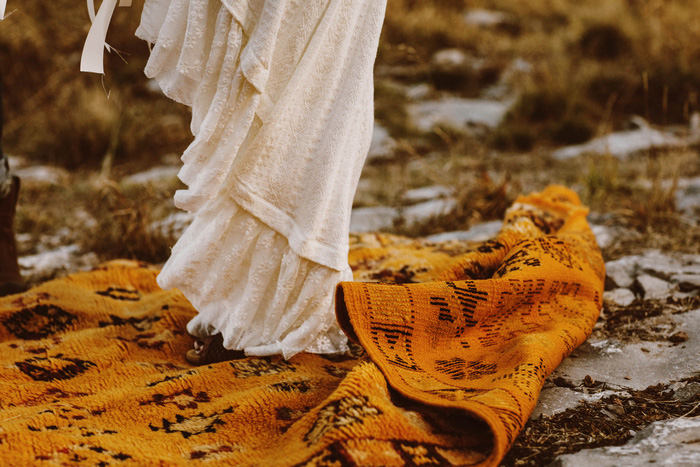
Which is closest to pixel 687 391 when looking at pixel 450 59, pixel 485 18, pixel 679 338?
pixel 679 338

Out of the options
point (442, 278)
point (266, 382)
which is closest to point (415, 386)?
point (266, 382)

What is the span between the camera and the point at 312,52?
1707 millimetres

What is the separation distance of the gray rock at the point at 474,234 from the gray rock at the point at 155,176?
2283 mm

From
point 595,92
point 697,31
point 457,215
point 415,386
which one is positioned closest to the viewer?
point 415,386

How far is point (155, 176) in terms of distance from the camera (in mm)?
4895

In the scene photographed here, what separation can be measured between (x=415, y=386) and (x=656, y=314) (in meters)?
1.18

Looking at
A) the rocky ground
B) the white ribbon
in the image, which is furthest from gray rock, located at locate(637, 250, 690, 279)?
the white ribbon

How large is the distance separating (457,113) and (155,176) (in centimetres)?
327

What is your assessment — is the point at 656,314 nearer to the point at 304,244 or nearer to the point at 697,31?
the point at 304,244

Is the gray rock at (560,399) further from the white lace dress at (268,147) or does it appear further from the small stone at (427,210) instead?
the small stone at (427,210)

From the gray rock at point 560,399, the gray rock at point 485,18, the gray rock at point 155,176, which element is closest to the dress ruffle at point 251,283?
the gray rock at point 560,399

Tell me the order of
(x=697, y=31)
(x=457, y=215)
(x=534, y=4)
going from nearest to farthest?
(x=457, y=215) → (x=697, y=31) → (x=534, y=4)

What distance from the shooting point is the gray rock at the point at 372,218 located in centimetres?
376

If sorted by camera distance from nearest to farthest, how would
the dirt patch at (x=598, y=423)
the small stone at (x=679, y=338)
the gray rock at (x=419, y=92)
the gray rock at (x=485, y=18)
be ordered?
the dirt patch at (x=598, y=423)
the small stone at (x=679, y=338)
the gray rock at (x=419, y=92)
the gray rock at (x=485, y=18)
